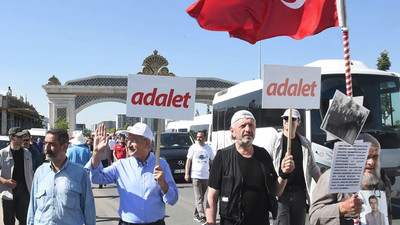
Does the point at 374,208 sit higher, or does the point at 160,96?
the point at 160,96

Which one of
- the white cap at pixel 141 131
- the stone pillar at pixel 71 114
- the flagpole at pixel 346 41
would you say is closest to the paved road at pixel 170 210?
the white cap at pixel 141 131

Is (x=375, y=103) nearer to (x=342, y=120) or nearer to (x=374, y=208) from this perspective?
(x=342, y=120)

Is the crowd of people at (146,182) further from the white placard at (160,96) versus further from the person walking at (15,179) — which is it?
Result: the person walking at (15,179)

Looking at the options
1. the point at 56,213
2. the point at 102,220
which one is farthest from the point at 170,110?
the point at 102,220

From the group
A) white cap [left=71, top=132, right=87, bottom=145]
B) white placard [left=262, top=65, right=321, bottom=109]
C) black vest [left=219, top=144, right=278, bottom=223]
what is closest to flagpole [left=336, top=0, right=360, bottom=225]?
white placard [left=262, top=65, right=321, bottom=109]

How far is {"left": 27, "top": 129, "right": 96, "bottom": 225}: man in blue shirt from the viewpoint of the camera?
13.6 ft

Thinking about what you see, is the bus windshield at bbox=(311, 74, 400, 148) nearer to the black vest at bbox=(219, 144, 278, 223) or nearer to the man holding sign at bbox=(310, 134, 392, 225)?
the black vest at bbox=(219, 144, 278, 223)

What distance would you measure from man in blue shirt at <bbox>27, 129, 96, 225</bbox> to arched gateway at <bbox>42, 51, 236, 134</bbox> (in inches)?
2138

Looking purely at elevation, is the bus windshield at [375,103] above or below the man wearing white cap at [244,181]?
above

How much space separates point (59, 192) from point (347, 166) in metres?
2.43

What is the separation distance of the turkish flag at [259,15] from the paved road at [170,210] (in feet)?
16.0

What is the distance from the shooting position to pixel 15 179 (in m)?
6.74

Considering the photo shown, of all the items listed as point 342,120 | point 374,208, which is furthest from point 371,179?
point 342,120

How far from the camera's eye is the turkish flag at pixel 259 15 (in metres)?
5.69
